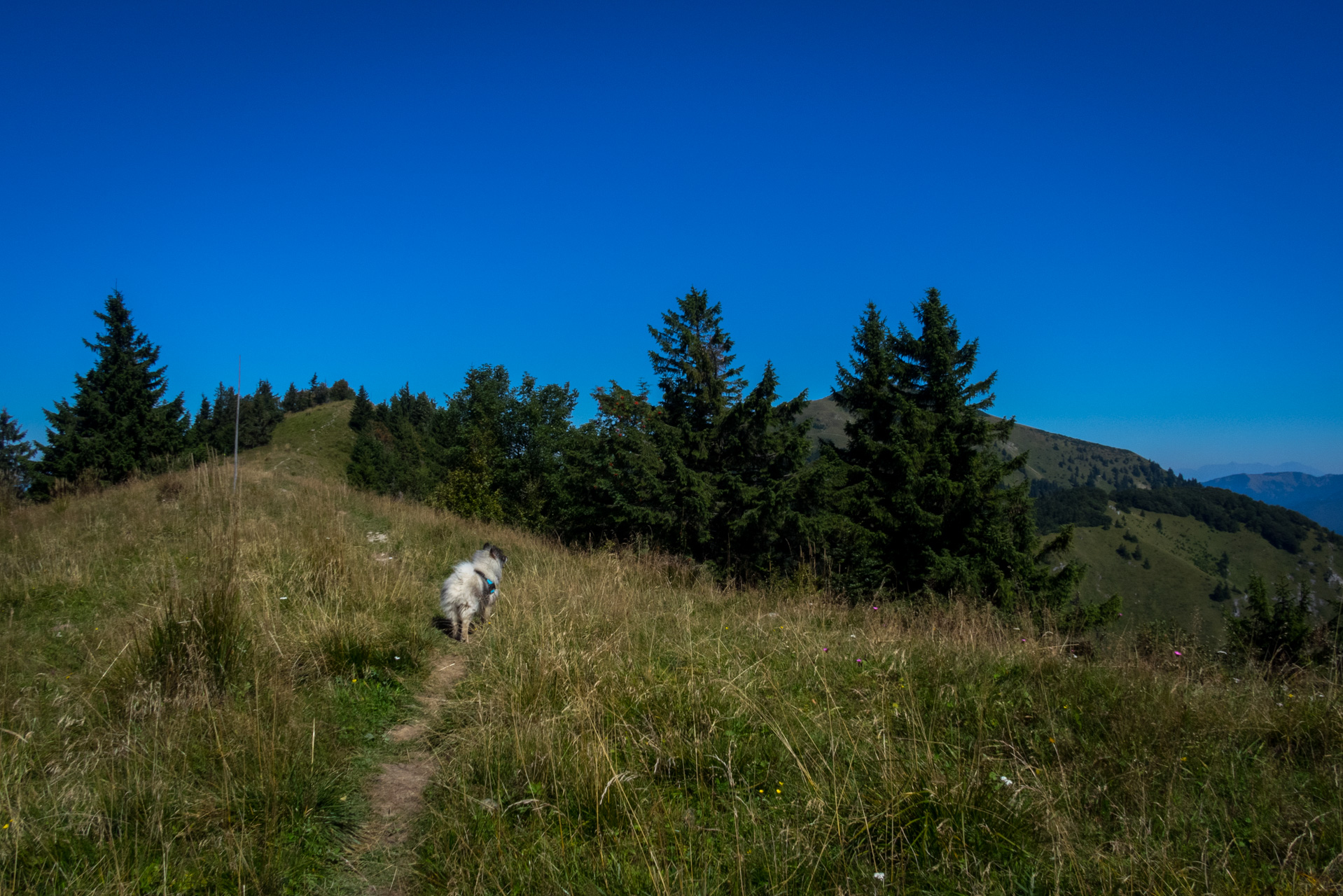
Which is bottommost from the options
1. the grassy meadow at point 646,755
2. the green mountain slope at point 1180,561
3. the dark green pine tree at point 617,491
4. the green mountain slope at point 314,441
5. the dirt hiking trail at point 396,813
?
the green mountain slope at point 1180,561

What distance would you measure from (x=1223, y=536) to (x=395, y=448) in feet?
592

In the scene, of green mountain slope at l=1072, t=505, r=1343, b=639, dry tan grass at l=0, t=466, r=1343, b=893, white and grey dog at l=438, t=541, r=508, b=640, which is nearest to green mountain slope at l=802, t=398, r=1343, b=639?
green mountain slope at l=1072, t=505, r=1343, b=639

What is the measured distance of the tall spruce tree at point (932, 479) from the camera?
20281 mm

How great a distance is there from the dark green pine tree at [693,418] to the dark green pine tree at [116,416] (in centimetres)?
3004

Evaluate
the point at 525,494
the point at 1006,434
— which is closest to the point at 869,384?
the point at 1006,434

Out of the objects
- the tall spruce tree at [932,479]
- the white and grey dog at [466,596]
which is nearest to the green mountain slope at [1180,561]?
the tall spruce tree at [932,479]

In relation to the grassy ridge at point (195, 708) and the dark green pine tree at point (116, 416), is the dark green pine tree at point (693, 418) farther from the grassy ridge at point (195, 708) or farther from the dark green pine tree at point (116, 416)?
the dark green pine tree at point (116, 416)

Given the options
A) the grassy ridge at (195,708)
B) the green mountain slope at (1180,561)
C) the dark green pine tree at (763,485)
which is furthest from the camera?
the green mountain slope at (1180,561)

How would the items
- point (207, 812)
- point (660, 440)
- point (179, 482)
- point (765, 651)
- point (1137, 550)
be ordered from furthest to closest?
point (1137, 550), point (660, 440), point (179, 482), point (765, 651), point (207, 812)

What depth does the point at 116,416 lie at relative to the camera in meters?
34.1

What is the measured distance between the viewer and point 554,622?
17.2 ft

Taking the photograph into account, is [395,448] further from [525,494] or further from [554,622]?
[554,622]

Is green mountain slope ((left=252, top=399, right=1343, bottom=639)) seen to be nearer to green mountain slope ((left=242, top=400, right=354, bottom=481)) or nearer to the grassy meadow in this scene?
green mountain slope ((left=242, top=400, right=354, bottom=481))

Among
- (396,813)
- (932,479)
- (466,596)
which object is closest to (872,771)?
(396,813)
